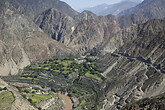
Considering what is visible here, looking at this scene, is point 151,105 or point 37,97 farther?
point 37,97

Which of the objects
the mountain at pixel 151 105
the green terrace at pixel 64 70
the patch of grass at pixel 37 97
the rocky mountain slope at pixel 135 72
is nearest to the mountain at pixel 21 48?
the green terrace at pixel 64 70

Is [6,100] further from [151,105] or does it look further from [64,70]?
[64,70]

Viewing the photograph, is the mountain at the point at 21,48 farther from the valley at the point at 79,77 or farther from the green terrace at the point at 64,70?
the green terrace at the point at 64,70

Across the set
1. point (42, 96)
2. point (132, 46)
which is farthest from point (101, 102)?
point (132, 46)

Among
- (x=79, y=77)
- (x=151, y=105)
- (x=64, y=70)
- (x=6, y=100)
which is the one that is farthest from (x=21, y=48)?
(x=151, y=105)

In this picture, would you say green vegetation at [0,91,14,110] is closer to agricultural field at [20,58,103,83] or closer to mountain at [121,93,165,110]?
mountain at [121,93,165,110]

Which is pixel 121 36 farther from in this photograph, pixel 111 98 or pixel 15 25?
pixel 111 98

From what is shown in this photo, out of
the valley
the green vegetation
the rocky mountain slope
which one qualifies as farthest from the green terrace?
the green vegetation
